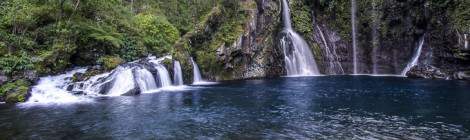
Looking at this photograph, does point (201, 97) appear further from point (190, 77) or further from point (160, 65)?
point (190, 77)

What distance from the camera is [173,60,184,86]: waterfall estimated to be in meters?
38.2

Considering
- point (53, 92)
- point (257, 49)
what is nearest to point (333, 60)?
point (257, 49)

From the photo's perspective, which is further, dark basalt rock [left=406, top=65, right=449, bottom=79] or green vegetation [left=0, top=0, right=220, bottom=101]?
dark basalt rock [left=406, top=65, right=449, bottom=79]

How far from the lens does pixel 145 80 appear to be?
3409cm

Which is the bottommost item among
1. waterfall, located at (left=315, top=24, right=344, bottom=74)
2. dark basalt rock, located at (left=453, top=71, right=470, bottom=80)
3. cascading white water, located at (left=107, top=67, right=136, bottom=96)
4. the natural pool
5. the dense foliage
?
the natural pool

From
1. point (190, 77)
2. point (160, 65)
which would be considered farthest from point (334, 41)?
point (160, 65)

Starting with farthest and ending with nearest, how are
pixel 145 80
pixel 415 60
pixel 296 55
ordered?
pixel 296 55
pixel 415 60
pixel 145 80

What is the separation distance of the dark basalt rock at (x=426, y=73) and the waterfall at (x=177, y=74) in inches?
952

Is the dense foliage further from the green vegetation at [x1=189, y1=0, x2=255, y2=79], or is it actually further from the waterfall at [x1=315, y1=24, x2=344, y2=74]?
the waterfall at [x1=315, y1=24, x2=344, y2=74]

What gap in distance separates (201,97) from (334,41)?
93.0ft

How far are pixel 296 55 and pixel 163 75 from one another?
19.4m

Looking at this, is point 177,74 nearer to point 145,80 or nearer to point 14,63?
point 145,80

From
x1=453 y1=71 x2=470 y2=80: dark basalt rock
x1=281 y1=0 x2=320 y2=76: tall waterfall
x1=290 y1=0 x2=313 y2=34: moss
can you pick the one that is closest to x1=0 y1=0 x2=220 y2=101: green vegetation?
x1=281 y1=0 x2=320 y2=76: tall waterfall

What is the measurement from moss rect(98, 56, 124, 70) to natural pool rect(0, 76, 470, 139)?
5277 mm
